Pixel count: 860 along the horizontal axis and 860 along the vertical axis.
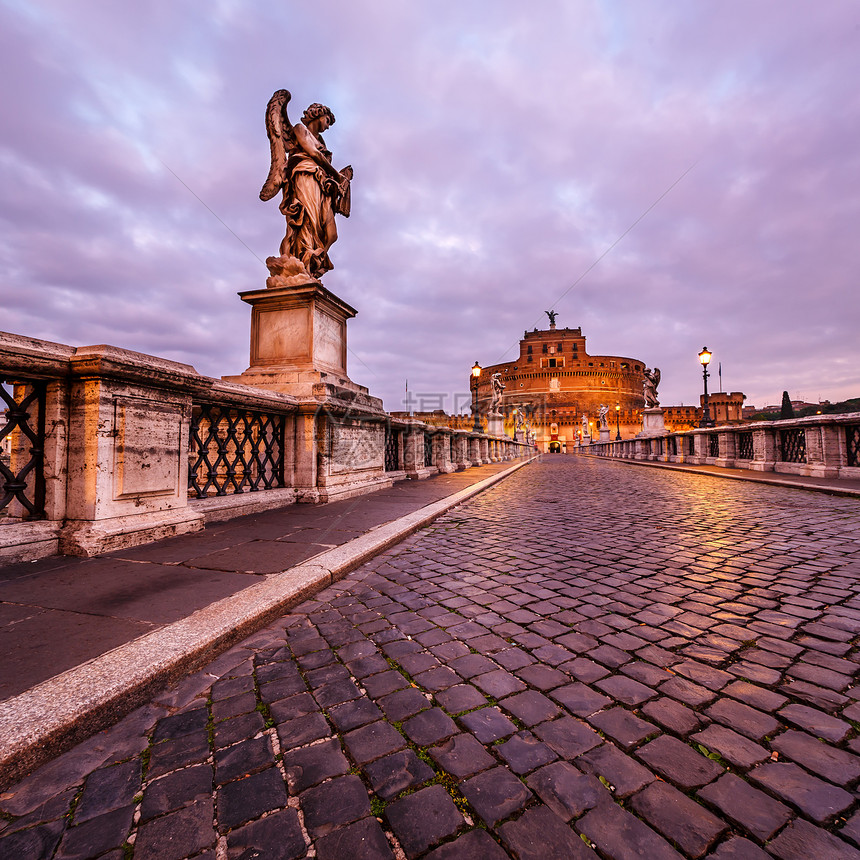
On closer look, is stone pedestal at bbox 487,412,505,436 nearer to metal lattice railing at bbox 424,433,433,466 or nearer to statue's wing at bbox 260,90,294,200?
metal lattice railing at bbox 424,433,433,466

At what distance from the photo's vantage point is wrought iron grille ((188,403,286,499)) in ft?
14.9

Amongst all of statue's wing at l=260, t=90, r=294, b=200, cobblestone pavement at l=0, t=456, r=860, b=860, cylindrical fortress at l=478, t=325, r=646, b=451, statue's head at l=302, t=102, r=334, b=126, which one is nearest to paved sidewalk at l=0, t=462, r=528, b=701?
cobblestone pavement at l=0, t=456, r=860, b=860

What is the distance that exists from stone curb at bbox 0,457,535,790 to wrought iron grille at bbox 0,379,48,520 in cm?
200

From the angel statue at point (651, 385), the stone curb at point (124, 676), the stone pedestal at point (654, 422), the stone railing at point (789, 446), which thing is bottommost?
the stone curb at point (124, 676)

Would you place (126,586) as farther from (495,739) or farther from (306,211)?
(306,211)

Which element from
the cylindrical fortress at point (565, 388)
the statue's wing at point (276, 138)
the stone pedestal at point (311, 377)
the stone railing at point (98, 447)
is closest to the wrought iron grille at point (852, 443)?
the stone pedestal at point (311, 377)

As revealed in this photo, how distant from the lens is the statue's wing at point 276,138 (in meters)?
6.94

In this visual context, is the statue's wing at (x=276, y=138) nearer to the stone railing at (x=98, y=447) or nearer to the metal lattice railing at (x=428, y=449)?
the stone railing at (x=98, y=447)

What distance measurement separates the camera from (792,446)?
38.2 feet

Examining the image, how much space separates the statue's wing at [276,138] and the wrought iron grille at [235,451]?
397cm

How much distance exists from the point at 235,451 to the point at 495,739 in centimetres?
514

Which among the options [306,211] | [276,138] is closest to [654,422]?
[306,211]

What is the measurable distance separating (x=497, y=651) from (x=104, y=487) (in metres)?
3.10

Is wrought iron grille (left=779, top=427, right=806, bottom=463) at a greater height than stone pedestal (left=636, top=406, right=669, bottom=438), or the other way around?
stone pedestal (left=636, top=406, right=669, bottom=438)
